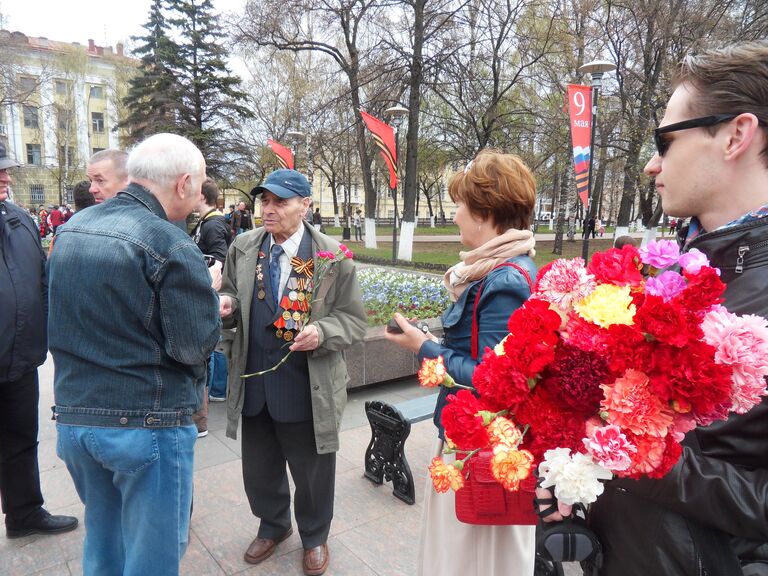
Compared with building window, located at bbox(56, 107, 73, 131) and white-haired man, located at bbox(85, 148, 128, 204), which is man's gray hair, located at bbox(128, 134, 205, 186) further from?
building window, located at bbox(56, 107, 73, 131)

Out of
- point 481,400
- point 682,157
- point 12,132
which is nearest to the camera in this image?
point 481,400

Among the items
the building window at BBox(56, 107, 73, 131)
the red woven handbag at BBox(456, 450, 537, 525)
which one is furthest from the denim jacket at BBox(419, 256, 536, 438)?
the building window at BBox(56, 107, 73, 131)

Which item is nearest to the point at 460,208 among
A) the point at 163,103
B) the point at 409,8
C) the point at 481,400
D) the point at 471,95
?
the point at 481,400

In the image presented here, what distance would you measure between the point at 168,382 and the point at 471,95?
1472 centimetres

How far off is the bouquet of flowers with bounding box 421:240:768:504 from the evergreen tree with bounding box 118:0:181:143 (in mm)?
26254

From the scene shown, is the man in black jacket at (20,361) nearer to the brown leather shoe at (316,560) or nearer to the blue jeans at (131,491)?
the blue jeans at (131,491)

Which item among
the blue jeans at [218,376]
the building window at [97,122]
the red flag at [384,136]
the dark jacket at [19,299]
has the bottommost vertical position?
the blue jeans at [218,376]

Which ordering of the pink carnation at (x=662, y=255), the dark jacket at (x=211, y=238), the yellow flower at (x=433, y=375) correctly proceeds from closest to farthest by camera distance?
the pink carnation at (x=662, y=255), the yellow flower at (x=433, y=375), the dark jacket at (x=211, y=238)

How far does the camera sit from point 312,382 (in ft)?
8.36

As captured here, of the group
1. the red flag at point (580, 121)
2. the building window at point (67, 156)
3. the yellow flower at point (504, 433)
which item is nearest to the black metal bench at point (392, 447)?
the yellow flower at point (504, 433)

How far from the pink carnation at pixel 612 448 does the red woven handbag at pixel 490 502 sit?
0.72m

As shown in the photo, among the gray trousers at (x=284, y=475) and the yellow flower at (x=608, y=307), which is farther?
the gray trousers at (x=284, y=475)

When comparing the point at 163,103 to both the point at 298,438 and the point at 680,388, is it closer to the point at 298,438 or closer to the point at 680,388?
the point at 298,438

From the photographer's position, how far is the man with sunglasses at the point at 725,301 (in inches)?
39.0
